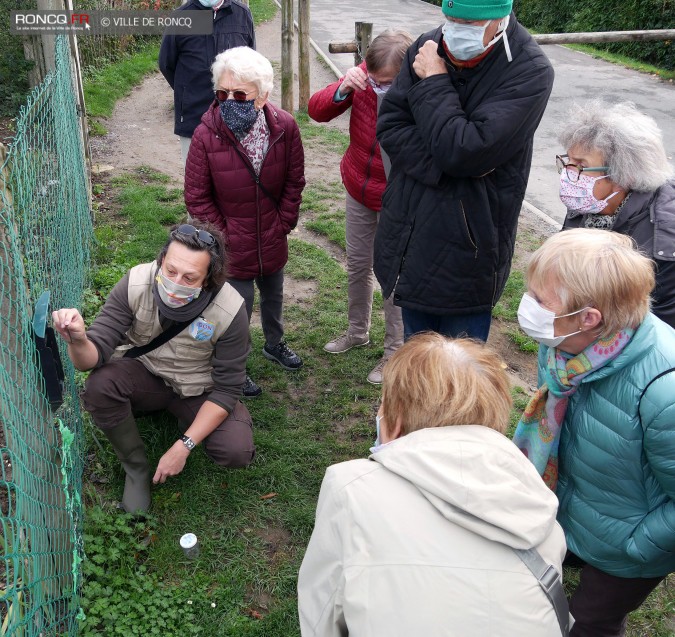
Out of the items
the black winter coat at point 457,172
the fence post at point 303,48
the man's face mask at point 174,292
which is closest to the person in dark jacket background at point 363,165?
the black winter coat at point 457,172

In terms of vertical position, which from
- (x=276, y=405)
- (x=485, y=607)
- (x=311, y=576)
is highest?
(x=485, y=607)

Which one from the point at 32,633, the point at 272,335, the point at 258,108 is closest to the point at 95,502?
the point at 32,633

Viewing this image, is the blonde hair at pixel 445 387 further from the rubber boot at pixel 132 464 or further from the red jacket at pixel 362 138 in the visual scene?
the red jacket at pixel 362 138

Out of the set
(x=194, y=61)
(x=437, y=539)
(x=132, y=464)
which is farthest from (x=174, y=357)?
(x=194, y=61)

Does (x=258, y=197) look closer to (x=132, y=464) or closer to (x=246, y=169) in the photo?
(x=246, y=169)

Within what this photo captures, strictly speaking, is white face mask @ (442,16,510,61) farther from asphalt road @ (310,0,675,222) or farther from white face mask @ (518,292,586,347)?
asphalt road @ (310,0,675,222)

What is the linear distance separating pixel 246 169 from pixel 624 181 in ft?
6.28

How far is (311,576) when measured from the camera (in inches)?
61.6

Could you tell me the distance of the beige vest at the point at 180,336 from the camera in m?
3.00

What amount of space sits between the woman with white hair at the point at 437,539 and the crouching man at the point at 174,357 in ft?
5.20

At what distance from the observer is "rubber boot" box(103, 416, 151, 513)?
10.1 ft

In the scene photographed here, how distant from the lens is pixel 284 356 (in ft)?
13.9

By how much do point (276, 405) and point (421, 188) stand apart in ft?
5.44

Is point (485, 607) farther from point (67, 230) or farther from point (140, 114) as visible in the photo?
point (140, 114)
